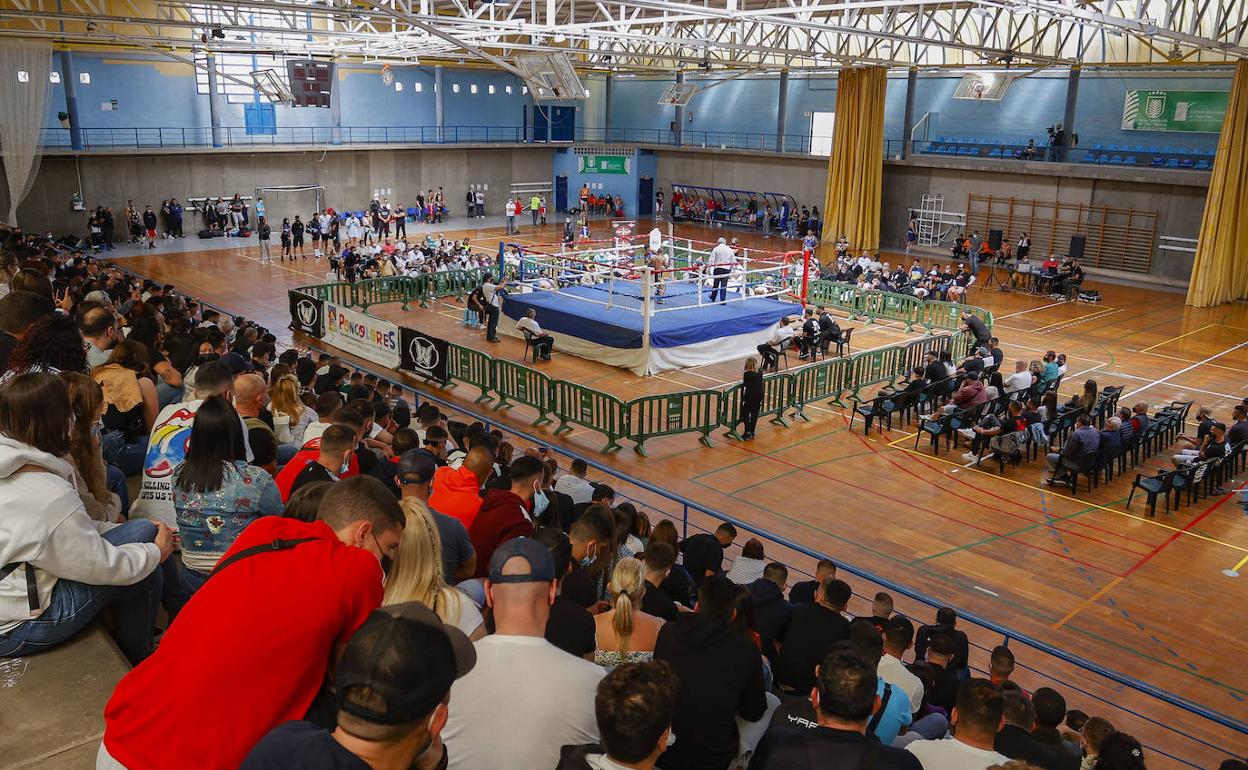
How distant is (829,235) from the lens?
3984cm

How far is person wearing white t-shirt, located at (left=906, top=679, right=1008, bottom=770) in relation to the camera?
14.4 feet

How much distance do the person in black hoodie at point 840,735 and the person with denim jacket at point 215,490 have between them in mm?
2510

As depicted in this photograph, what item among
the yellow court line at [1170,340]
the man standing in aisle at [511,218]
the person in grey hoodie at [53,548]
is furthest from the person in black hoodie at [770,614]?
the man standing in aisle at [511,218]

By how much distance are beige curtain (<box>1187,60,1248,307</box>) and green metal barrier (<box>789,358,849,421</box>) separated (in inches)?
677

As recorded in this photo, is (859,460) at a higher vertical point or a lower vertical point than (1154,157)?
lower

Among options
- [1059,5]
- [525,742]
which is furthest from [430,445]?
[1059,5]

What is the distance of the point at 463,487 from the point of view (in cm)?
644

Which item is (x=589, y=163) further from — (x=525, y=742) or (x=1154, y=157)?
(x=525, y=742)

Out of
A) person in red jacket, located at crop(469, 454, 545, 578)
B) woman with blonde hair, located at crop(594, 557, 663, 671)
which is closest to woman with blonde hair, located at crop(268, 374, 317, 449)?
person in red jacket, located at crop(469, 454, 545, 578)

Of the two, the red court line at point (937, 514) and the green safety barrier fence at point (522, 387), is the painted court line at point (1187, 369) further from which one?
the green safety barrier fence at point (522, 387)

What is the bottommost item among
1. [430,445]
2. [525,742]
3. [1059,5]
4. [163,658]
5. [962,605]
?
[962,605]

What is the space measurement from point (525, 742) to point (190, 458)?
217 centimetres

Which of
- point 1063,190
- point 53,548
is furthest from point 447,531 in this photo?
point 1063,190

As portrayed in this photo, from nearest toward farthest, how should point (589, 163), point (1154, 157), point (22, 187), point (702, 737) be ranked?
1. point (702, 737)
2. point (22, 187)
3. point (1154, 157)
4. point (589, 163)
